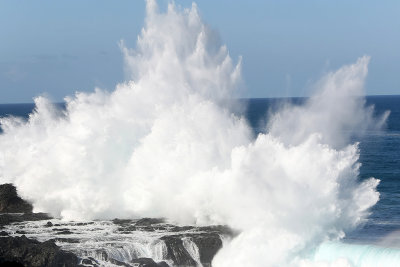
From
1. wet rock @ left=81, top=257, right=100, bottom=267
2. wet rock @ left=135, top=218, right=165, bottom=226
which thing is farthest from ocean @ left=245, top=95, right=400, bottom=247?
wet rock @ left=81, top=257, right=100, bottom=267

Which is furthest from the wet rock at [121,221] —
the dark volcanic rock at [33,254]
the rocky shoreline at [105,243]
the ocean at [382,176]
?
the ocean at [382,176]

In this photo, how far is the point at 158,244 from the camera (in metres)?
30.7

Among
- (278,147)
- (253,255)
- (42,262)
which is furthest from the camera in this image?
(278,147)

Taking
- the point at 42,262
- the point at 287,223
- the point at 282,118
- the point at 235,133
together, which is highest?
the point at 282,118

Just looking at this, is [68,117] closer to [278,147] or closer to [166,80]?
[166,80]

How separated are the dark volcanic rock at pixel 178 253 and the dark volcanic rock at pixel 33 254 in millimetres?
4130

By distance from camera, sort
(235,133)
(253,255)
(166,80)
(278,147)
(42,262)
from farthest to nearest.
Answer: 1. (166,80)
2. (235,133)
3. (278,147)
4. (253,255)
5. (42,262)

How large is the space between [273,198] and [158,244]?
5612 mm

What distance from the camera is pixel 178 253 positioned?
30.3 metres

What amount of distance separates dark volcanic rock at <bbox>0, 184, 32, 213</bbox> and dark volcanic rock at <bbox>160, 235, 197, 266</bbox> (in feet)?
41.3

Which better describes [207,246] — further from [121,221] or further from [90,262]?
[121,221]

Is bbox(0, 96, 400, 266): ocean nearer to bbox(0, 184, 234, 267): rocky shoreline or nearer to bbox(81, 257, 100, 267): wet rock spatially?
bbox(0, 184, 234, 267): rocky shoreline

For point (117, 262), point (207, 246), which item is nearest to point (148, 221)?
point (207, 246)

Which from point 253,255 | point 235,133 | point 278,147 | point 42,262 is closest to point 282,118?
point 235,133
